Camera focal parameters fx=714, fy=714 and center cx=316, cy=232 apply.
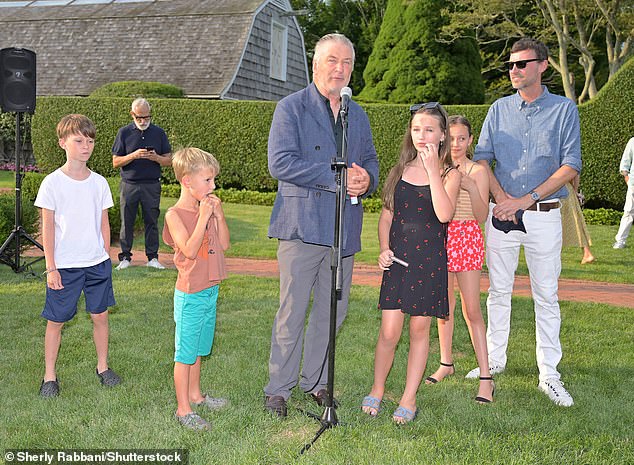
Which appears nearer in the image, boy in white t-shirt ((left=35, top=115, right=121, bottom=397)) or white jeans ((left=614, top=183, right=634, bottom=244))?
boy in white t-shirt ((left=35, top=115, right=121, bottom=397))

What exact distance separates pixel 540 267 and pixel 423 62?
2049cm

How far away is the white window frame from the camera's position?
2325 cm

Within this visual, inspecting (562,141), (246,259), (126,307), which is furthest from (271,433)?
(246,259)

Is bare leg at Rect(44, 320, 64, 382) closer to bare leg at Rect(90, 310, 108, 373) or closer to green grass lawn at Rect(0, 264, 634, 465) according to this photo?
green grass lawn at Rect(0, 264, 634, 465)

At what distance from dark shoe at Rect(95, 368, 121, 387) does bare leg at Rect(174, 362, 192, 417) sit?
87cm

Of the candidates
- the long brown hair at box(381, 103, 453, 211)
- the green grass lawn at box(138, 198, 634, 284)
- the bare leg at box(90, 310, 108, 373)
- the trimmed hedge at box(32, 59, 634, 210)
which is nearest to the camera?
the long brown hair at box(381, 103, 453, 211)

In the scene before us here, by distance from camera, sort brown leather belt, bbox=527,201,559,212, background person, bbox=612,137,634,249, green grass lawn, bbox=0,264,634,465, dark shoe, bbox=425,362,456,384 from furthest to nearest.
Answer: background person, bbox=612,137,634,249
dark shoe, bbox=425,362,456,384
brown leather belt, bbox=527,201,559,212
green grass lawn, bbox=0,264,634,465

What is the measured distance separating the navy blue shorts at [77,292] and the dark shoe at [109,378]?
0.43m

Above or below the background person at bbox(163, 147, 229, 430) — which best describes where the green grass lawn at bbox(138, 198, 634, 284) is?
below

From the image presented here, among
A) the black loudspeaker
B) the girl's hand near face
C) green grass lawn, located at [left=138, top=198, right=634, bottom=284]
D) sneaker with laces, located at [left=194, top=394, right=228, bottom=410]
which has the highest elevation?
the black loudspeaker

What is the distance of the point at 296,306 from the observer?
434 cm

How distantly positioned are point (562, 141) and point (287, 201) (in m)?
1.91

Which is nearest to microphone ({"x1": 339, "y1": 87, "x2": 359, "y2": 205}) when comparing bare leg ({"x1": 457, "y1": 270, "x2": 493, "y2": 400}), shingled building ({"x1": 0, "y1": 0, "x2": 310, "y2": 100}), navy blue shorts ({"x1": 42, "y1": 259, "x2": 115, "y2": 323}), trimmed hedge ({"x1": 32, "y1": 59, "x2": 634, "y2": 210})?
bare leg ({"x1": 457, "y1": 270, "x2": 493, "y2": 400})

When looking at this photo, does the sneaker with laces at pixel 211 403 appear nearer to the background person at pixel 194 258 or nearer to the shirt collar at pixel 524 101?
the background person at pixel 194 258
